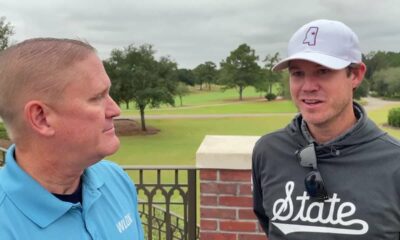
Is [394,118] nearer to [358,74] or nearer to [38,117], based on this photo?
[358,74]

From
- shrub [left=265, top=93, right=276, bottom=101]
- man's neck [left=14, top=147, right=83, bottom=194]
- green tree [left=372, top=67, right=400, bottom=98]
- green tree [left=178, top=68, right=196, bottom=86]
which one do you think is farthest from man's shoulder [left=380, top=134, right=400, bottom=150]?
shrub [left=265, top=93, right=276, bottom=101]

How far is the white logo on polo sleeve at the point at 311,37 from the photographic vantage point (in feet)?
6.18

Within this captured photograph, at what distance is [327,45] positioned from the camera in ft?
6.07

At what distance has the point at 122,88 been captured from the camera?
102 feet

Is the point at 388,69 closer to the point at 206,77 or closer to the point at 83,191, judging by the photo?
the point at 206,77

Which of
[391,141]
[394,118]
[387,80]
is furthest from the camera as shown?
[387,80]

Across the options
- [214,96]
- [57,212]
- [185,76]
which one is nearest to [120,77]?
[185,76]

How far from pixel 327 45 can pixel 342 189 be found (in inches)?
24.6

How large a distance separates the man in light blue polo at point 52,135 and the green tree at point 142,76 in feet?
95.6

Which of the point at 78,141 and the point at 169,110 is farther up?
the point at 78,141

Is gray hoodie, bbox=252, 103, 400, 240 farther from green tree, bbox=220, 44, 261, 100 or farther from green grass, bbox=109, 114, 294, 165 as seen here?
green tree, bbox=220, 44, 261, 100

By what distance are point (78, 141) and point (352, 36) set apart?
1270mm

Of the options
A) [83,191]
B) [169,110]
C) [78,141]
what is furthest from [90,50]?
[169,110]

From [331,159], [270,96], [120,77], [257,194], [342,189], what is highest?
[331,159]
